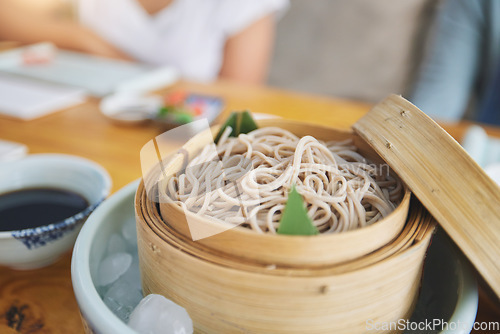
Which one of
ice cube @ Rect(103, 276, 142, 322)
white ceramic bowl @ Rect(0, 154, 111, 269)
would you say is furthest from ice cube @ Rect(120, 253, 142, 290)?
white ceramic bowl @ Rect(0, 154, 111, 269)

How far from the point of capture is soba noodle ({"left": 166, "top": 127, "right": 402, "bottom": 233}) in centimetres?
56

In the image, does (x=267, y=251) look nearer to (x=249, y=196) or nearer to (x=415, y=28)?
(x=249, y=196)

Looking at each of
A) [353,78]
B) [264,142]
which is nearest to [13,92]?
[264,142]

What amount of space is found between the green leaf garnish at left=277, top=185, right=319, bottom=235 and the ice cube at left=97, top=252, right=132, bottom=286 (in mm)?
304

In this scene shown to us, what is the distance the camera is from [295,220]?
0.49 meters

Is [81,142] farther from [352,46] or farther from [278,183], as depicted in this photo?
[352,46]

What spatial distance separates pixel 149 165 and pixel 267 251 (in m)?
0.29

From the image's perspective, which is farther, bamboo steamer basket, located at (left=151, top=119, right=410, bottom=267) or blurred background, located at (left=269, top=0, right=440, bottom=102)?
blurred background, located at (left=269, top=0, right=440, bottom=102)

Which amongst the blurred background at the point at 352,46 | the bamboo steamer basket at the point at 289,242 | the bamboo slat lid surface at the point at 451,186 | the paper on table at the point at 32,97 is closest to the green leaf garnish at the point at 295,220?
the bamboo steamer basket at the point at 289,242

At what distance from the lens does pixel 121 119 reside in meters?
1.35

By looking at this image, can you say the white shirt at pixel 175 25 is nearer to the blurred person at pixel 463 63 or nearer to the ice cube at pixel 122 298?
the blurred person at pixel 463 63

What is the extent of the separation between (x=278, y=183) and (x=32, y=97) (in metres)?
1.35

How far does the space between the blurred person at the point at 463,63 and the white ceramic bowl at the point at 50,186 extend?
1.77m

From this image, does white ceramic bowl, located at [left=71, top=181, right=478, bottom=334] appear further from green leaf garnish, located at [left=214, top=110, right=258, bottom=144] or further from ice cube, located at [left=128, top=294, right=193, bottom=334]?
green leaf garnish, located at [left=214, top=110, right=258, bottom=144]
